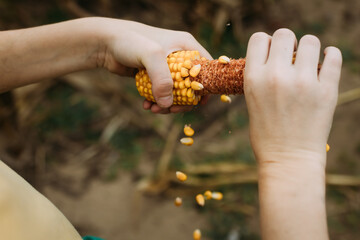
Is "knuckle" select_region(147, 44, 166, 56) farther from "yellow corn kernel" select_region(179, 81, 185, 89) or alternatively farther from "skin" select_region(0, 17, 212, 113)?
"yellow corn kernel" select_region(179, 81, 185, 89)

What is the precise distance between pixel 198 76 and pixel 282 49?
404 millimetres

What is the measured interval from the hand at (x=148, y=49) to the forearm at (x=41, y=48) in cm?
7

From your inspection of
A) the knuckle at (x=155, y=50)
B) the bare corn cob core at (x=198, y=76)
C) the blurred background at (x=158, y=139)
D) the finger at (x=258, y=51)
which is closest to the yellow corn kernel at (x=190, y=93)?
the bare corn cob core at (x=198, y=76)

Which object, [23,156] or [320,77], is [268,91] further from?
[23,156]

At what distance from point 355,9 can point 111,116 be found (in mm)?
2384

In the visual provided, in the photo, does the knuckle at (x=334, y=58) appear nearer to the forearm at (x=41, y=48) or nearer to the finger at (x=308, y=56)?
the finger at (x=308, y=56)

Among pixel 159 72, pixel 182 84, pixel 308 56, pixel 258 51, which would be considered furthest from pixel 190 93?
pixel 308 56

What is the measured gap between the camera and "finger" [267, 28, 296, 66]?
94 centimetres

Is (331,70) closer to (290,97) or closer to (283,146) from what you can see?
(290,97)

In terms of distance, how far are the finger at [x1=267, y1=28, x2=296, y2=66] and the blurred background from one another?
1.77 meters

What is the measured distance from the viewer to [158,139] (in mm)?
2945

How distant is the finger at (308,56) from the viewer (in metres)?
0.93

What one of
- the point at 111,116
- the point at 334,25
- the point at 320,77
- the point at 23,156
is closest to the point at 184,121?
the point at 111,116

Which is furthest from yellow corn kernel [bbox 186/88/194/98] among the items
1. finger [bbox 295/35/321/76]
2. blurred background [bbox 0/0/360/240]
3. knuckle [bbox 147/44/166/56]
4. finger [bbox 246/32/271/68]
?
blurred background [bbox 0/0/360/240]
